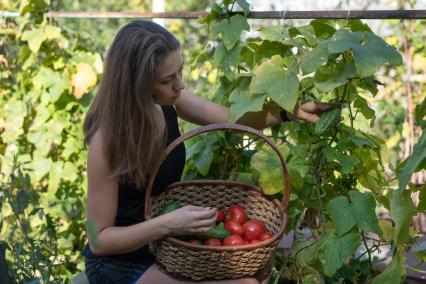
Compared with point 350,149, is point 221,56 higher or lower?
higher

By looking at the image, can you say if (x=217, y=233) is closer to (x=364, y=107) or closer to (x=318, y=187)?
(x=318, y=187)

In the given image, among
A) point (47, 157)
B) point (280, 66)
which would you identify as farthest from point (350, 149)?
point (47, 157)

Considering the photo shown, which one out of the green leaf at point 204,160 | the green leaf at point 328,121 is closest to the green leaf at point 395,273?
the green leaf at point 328,121

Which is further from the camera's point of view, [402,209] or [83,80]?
[83,80]

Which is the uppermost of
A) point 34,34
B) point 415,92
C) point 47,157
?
point 34,34

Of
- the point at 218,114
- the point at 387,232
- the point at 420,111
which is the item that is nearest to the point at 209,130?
the point at 218,114

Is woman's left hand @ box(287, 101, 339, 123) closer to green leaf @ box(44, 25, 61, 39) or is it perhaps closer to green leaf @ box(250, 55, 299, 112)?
green leaf @ box(250, 55, 299, 112)

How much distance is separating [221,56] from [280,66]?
0.38 m

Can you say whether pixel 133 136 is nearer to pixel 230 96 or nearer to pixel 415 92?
pixel 230 96

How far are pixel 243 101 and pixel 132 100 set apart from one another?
1.08ft

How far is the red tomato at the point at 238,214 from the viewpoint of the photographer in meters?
2.14

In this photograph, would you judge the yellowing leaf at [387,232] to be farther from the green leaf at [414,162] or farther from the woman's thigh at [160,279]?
the green leaf at [414,162]

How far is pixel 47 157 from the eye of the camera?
3641mm

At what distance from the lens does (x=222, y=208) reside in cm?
230
